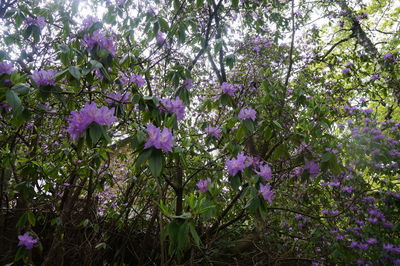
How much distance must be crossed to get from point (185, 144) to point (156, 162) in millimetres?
807

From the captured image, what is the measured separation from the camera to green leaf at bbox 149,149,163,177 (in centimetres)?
112

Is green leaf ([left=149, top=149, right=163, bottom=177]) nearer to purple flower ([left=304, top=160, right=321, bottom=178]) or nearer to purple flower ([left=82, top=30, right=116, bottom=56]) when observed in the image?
purple flower ([left=82, top=30, right=116, bottom=56])

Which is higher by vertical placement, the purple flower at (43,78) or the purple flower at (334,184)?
the purple flower at (334,184)

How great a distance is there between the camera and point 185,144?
196 centimetres

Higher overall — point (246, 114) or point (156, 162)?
point (246, 114)

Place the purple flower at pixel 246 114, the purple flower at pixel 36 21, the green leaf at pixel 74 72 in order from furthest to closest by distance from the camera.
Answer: the purple flower at pixel 36 21 < the purple flower at pixel 246 114 < the green leaf at pixel 74 72

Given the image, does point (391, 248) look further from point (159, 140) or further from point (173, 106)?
point (159, 140)

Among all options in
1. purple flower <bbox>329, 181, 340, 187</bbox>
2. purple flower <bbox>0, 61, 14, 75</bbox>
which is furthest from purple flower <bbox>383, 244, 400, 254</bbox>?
purple flower <bbox>0, 61, 14, 75</bbox>

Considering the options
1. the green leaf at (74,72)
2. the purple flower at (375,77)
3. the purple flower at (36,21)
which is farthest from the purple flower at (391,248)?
the purple flower at (36,21)

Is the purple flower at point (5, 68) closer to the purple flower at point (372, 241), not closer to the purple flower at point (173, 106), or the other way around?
the purple flower at point (173, 106)

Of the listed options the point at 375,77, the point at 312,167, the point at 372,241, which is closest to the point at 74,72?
the point at 312,167

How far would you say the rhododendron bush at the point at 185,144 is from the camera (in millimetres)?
1564

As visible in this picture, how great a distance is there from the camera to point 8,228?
3100mm

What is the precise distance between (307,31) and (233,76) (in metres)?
2.04
